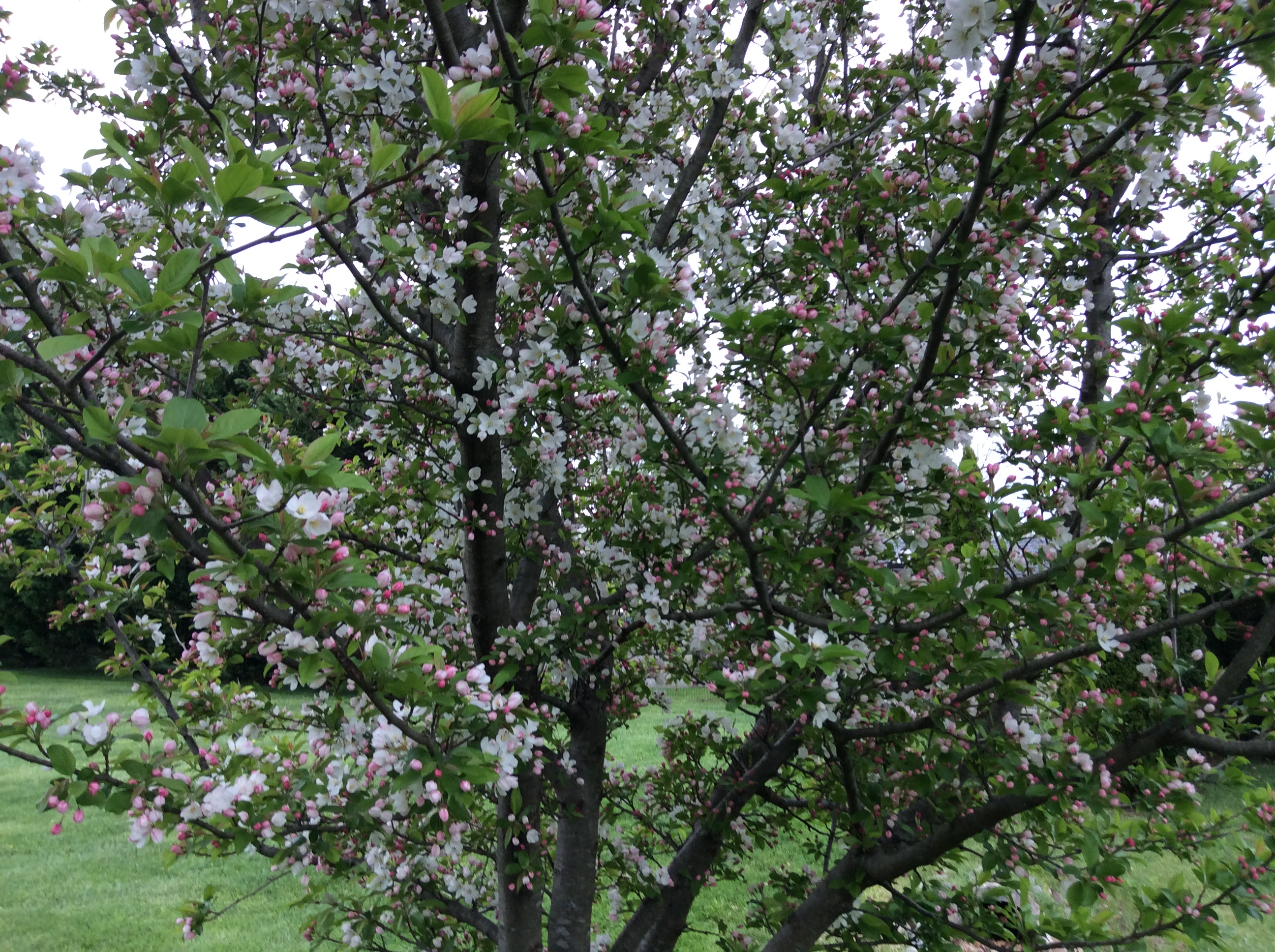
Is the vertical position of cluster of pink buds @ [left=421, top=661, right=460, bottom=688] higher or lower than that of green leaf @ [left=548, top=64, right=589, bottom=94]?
lower

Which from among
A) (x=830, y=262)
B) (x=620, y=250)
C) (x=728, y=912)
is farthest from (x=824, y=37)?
(x=728, y=912)

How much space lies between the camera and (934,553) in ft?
9.35

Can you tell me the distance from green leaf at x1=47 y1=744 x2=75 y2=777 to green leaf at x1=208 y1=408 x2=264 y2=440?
85 cm

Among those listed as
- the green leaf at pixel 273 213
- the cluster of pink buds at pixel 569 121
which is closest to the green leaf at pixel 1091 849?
the cluster of pink buds at pixel 569 121

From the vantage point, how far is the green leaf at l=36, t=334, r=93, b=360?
1.08 m

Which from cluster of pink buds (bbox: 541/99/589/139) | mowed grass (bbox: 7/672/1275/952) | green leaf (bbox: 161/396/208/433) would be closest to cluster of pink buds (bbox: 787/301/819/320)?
cluster of pink buds (bbox: 541/99/589/139)

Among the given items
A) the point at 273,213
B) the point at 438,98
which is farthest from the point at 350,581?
the point at 438,98

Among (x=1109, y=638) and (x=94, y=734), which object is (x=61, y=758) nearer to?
(x=94, y=734)

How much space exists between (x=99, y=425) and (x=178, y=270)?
27cm

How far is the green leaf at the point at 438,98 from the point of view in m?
1.34

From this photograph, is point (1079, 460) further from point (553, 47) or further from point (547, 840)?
point (547, 840)

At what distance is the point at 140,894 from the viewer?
6418 mm

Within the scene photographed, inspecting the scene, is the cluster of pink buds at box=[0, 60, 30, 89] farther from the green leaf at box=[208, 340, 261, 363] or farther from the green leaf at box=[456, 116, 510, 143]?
the green leaf at box=[456, 116, 510, 143]

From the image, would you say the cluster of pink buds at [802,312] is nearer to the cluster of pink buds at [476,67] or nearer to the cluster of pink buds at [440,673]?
the cluster of pink buds at [476,67]
